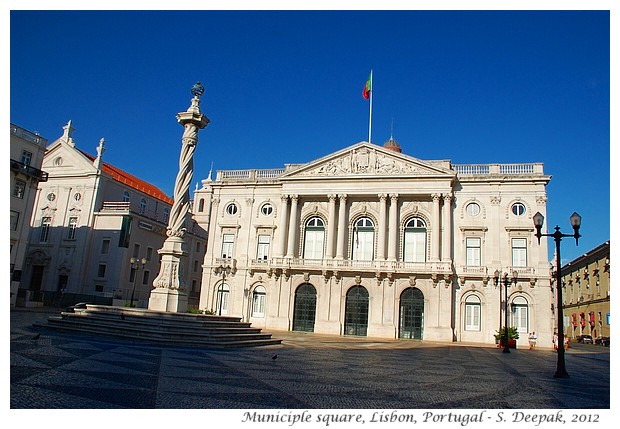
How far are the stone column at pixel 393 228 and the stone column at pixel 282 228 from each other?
8721 mm

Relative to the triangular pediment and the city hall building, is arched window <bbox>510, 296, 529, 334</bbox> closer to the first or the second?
Result: the city hall building

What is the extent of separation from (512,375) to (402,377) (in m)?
4.24

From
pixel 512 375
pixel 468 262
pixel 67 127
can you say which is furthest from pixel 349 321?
pixel 67 127

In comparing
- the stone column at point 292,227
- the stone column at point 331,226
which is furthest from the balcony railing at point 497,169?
the stone column at point 292,227

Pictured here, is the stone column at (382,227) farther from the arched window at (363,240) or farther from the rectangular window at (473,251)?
the rectangular window at (473,251)

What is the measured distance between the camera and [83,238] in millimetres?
45719

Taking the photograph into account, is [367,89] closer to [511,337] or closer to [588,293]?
[511,337]

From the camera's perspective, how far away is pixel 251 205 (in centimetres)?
4300

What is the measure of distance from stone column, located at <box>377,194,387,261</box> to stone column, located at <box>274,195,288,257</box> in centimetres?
788

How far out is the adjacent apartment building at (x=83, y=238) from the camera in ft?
147

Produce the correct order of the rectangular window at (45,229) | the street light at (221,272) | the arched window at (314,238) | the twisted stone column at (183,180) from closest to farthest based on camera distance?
the twisted stone column at (183,180)
the arched window at (314,238)
the street light at (221,272)
the rectangular window at (45,229)

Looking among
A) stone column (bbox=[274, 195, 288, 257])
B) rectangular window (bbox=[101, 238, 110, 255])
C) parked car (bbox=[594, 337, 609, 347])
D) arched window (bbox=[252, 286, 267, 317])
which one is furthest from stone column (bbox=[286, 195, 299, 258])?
parked car (bbox=[594, 337, 609, 347])

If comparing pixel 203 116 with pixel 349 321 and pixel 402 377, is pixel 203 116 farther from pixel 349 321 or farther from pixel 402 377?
pixel 349 321

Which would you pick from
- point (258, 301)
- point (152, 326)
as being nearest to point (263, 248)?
point (258, 301)
